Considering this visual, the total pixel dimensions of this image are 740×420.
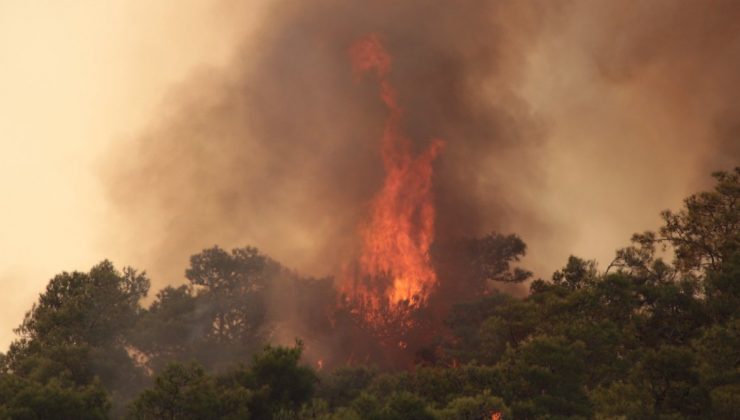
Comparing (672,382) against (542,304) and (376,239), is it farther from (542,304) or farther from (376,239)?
(376,239)

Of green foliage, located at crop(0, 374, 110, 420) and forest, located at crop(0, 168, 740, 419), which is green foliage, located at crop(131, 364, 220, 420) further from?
green foliage, located at crop(0, 374, 110, 420)

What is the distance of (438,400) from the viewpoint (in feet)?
138

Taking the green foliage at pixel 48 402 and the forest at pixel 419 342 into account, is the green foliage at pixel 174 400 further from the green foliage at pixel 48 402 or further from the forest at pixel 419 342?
the green foliage at pixel 48 402

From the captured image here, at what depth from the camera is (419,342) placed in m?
74.4

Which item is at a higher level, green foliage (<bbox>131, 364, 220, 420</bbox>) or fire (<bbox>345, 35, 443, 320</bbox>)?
fire (<bbox>345, 35, 443, 320</bbox>)

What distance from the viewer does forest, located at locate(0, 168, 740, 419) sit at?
36.9m

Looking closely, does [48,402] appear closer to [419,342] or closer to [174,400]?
[174,400]

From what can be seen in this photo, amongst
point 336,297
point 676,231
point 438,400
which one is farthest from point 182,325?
point 676,231

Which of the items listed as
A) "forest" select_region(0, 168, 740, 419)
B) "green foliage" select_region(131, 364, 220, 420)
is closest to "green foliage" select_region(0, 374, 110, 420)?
"forest" select_region(0, 168, 740, 419)

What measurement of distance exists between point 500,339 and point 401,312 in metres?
22.4

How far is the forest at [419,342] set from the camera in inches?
1453

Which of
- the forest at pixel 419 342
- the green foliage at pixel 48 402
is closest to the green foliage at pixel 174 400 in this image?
the forest at pixel 419 342

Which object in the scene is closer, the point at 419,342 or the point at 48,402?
the point at 48,402

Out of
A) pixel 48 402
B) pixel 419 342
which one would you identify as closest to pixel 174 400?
pixel 48 402
